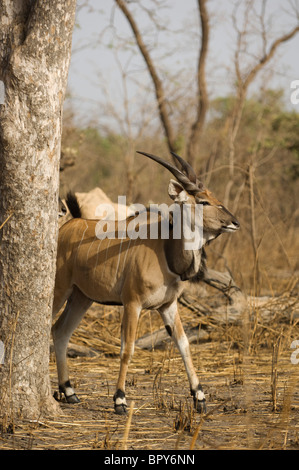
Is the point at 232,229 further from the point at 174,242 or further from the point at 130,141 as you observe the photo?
the point at 130,141

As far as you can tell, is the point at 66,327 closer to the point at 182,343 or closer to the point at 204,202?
the point at 182,343

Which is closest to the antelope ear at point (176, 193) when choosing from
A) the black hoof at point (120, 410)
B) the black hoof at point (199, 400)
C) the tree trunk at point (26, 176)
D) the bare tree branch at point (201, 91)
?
the tree trunk at point (26, 176)

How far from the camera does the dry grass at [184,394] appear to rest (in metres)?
3.30

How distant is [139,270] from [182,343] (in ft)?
1.81

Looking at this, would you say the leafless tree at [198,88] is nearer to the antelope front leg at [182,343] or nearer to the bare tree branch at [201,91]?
the bare tree branch at [201,91]

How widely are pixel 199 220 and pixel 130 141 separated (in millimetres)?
7279

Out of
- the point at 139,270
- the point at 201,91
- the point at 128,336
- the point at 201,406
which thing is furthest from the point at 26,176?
the point at 201,91

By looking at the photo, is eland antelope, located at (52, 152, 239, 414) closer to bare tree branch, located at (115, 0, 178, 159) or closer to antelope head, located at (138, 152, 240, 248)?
antelope head, located at (138, 152, 240, 248)

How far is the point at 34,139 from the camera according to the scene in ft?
12.0

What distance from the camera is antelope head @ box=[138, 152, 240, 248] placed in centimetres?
427

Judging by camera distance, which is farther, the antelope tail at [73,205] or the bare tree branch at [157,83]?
the bare tree branch at [157,83]

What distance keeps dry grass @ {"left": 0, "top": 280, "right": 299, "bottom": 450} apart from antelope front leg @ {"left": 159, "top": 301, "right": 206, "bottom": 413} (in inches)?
4.3

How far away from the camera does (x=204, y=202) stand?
170 inches
